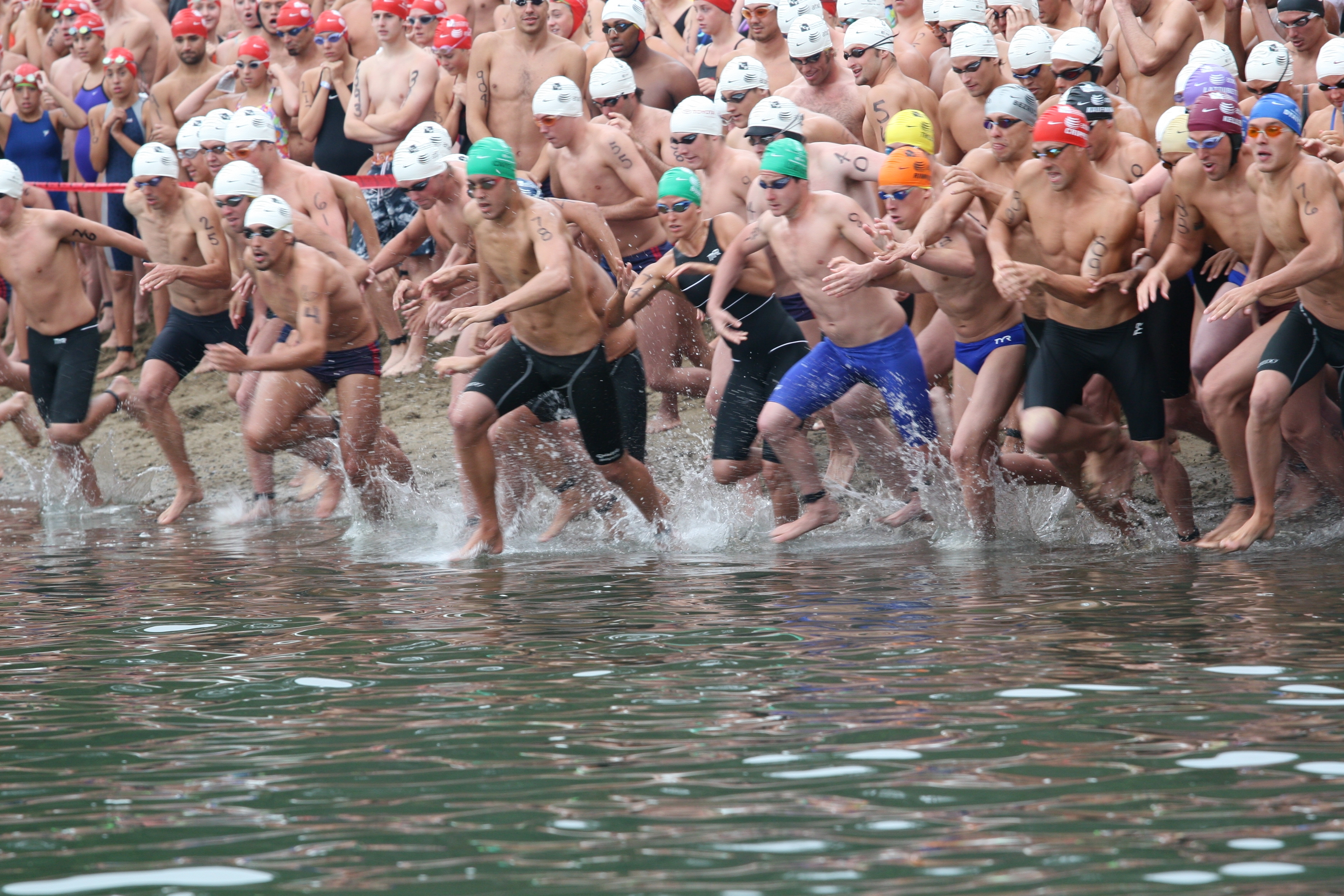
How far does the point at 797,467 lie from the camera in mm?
8430

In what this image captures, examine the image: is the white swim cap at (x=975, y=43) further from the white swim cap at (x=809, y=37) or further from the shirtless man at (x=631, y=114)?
the shirtless man at (x=631, y=114)

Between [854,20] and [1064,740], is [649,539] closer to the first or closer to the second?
[854,20]

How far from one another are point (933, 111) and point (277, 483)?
5135mm

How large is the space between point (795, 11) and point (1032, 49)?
1671 millimetres

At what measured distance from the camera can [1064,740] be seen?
4500 mm

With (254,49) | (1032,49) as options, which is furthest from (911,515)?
(254,49)

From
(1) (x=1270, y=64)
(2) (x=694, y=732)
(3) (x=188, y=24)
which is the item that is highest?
(3) (x=188, y=24)

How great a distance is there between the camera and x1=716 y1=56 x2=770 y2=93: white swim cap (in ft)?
31.1

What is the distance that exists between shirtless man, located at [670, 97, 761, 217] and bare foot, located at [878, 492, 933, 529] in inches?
69.4

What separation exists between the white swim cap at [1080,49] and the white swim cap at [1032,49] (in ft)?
0.19

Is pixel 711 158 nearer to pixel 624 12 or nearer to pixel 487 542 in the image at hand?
pixel 624 12

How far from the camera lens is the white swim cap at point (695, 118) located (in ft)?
29.3

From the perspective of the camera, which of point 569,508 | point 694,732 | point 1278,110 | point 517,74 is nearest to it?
point 694,732

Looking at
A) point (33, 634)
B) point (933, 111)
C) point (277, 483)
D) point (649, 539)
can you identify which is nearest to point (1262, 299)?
point (933, 111)
